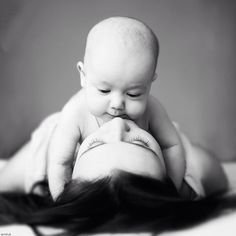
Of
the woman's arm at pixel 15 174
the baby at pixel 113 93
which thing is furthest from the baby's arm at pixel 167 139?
the woman's arm at pixel 15 174

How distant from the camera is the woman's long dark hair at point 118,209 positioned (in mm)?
544

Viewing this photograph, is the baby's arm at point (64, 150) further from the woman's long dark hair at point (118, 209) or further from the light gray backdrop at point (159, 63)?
the light gray backdrop at point (159, 63)

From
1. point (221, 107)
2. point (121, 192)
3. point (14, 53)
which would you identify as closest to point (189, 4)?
point (221, 107)

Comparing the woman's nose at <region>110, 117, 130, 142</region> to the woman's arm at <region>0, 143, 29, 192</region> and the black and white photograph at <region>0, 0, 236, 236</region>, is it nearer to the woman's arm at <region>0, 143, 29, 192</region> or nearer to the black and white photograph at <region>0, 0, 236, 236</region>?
the black and white photograph at <region>0, 0, 236, 236</region>

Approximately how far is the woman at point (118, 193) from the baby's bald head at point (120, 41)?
0.08 m

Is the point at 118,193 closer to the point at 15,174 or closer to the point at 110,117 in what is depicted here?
the point at 110,117

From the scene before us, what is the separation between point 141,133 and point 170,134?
0.09m

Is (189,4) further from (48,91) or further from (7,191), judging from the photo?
(7,191)

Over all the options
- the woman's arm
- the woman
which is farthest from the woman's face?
the woman's arm

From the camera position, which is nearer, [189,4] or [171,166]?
[171,166]

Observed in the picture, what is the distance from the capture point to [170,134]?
66cm

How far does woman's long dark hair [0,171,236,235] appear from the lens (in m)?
0.54

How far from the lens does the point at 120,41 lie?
1.79ft

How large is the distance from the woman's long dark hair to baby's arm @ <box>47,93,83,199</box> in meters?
0.03
